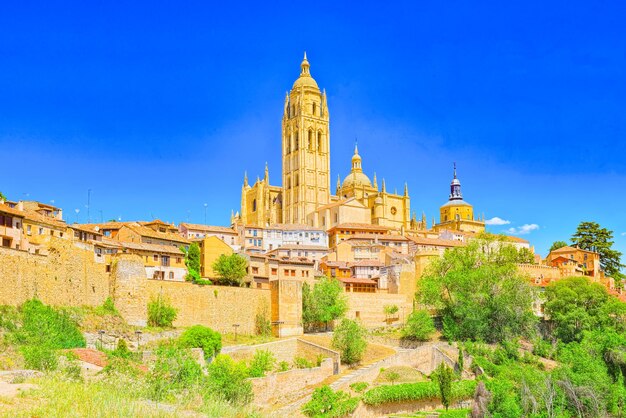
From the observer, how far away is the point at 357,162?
105m

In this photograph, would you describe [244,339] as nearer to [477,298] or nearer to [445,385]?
[445,385]

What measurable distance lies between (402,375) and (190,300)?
12452mm

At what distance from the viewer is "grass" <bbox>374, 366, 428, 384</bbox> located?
37750 mm

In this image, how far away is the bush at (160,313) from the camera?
3859 cm

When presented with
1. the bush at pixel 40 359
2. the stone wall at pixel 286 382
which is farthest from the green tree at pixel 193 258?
the bush at pixel 40 359

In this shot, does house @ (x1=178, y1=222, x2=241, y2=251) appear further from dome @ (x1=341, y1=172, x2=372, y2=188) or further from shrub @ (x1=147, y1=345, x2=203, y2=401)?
shrub @ (x1=147, y1=345, x2=203, y2=401)

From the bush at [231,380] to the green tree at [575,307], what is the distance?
25.1 meters

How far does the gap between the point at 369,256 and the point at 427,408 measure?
32282 millimetres

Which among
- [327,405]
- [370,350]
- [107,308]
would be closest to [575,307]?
[370,350]

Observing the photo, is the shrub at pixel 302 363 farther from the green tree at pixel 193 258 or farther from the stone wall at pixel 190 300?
the green tree at pixel 193 258

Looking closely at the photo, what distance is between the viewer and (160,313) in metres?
38.9

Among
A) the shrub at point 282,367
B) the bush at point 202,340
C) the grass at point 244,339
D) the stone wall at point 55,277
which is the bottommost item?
the shrub at point 282,367

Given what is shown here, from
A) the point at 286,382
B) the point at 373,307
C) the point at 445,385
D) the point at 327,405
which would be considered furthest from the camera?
the point at 373,307

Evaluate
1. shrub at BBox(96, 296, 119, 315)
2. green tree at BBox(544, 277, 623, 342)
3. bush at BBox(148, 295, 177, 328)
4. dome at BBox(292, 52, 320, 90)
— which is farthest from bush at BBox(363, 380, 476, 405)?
dome at BBox(292, 52, 320, 90)
